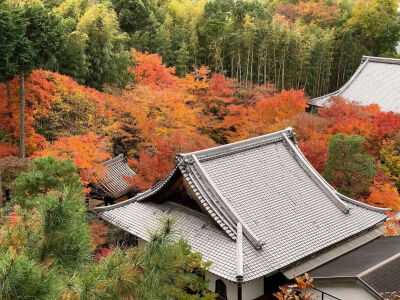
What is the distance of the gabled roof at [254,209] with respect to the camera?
13.9 metres

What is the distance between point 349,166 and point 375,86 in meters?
16.2

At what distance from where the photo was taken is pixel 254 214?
14.8m

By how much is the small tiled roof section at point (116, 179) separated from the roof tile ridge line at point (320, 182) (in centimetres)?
905

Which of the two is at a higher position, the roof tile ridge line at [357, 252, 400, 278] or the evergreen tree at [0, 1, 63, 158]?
the evergreen tree at [0, 1, 63, 158]

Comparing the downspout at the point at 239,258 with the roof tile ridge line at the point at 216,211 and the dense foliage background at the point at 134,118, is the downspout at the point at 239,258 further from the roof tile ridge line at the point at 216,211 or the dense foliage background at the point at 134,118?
the dense foliage background at the point at 134,118

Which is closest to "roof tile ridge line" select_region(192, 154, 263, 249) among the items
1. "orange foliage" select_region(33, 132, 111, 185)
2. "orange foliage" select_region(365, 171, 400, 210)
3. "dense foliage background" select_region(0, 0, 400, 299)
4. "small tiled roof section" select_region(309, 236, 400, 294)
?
"small tiled roof section" select_region(309, 236, 400, 294)

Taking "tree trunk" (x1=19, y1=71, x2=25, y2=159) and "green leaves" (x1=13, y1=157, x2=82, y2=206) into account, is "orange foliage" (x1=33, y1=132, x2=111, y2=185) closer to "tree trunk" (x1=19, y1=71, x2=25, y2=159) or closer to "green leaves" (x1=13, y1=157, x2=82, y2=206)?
"tree trunk" (x1=19, y1=71, x2=25, y2=159)

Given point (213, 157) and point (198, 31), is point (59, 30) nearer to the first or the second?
point (213, 157)

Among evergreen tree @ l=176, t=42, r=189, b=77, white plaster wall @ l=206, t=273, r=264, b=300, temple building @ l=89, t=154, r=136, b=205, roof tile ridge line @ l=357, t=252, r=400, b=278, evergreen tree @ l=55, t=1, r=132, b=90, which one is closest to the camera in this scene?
roof tile ridge line @ l=357, t=252, r=400, b=278

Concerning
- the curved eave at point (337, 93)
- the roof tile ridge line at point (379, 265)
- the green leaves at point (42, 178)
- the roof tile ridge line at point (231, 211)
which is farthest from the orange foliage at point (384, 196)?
the curved eave at point (337, 93)

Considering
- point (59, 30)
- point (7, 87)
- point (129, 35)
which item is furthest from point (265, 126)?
point (129, 35)

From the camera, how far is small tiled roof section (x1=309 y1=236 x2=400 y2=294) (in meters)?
12.6

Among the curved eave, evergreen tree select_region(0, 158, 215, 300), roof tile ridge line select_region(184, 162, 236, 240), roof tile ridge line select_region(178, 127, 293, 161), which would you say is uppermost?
evergreen tree select_region(0, 158, 215, 300)

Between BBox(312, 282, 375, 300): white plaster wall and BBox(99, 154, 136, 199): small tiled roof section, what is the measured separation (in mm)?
12192
